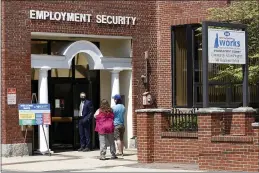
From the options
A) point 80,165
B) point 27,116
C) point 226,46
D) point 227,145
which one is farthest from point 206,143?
point 27,116

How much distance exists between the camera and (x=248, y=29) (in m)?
21.7

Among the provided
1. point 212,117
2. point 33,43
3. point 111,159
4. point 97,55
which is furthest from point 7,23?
point 212,117

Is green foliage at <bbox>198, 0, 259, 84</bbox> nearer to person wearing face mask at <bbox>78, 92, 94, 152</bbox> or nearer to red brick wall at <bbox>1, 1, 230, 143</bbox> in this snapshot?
red brick wall at <bbox>1, 1, 230, 143</bbox>

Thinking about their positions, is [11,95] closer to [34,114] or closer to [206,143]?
[34,114]

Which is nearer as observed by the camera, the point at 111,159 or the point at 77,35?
the point at 111,159

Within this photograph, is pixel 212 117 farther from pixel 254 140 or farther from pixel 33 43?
pixel 33 43

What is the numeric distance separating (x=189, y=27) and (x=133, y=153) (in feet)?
18.4

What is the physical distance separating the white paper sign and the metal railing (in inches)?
71.3

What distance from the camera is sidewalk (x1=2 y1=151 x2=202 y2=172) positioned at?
17031 millimetres

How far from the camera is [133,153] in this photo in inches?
876

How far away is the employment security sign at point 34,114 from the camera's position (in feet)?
71.1

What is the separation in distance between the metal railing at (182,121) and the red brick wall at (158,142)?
0.16 metres

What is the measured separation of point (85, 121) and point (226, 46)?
777 cm

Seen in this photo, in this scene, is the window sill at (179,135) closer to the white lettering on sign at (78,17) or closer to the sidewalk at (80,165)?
the sidewalk at (80,165)
